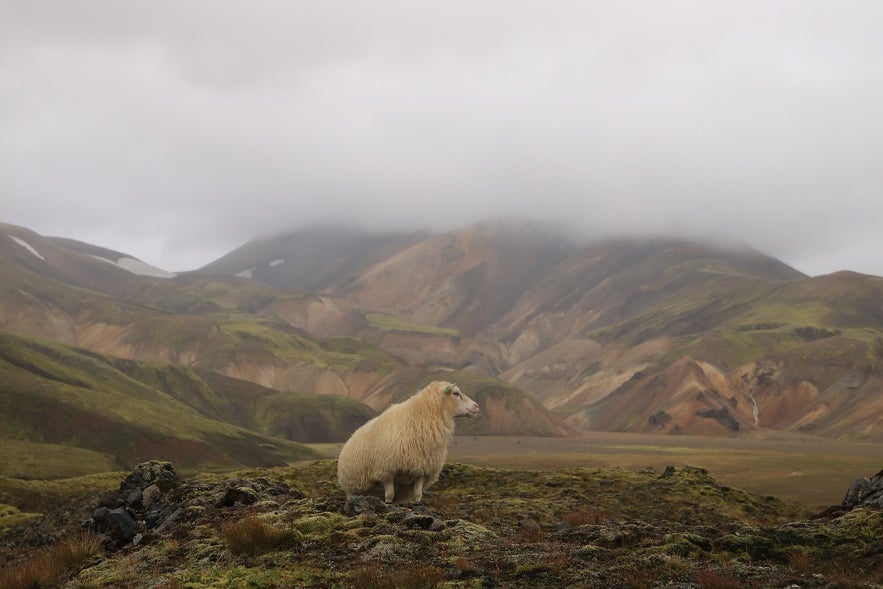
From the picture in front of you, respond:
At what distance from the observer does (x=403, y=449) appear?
2031 cm

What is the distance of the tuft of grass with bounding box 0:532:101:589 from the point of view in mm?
12609

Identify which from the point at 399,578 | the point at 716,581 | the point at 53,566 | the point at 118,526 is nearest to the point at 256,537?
the point at 399,578

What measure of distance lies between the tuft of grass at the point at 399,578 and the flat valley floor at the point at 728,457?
4127cm

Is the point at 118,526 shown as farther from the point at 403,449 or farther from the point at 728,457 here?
the point at 728,457

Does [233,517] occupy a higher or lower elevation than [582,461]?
higher

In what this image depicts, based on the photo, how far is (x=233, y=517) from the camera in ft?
50.6

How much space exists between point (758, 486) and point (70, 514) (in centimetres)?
6406

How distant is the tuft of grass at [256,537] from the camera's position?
12773mm

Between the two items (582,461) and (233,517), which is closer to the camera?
(233,517)

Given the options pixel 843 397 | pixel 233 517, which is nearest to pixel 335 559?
pixel 233 517

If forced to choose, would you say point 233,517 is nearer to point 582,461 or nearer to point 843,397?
point 582,461

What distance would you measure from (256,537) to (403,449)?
25.3 ft

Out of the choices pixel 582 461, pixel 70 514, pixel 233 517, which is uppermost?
pixel 233 517

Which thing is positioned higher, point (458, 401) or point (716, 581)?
point (458, 401)
